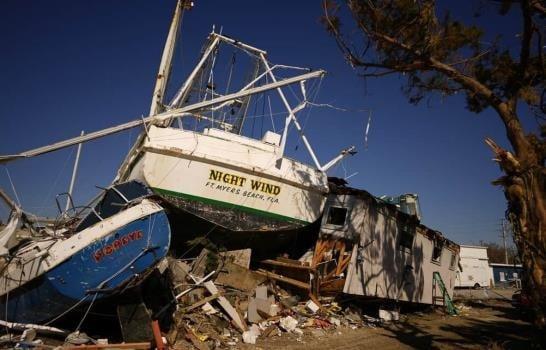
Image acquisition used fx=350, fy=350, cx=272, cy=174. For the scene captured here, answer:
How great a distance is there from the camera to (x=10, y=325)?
Result: 605cm

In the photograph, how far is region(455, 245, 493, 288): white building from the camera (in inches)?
1144

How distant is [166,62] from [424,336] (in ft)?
33.8

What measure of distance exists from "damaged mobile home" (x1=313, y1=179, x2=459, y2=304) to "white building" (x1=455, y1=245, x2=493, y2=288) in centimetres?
1930

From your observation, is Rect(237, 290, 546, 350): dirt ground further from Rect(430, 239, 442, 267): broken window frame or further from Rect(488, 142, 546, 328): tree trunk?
Rect(430, 239, 442, 267): broken window frame

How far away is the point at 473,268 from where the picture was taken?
97.3ft

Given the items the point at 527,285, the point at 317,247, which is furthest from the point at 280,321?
the point at 527,285

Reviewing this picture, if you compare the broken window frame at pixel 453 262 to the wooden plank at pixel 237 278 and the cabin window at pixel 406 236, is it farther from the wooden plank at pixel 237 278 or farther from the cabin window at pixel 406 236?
the wooden plank at pixel 237 278

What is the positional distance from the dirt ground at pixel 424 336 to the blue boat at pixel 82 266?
262 centimetres

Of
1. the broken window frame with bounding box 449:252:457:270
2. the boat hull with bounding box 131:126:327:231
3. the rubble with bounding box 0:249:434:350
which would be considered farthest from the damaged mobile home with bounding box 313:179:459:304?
the broken window frame with bounding box 449:252:457:270

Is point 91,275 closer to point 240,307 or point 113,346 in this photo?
point 113,346

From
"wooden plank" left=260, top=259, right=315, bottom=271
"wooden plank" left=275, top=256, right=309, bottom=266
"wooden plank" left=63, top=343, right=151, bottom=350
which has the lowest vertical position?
"wooden plank" left=63, top=343, right=151, bottom=350

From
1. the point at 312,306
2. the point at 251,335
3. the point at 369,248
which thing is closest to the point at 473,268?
the point at 369,248

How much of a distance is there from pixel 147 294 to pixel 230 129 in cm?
708

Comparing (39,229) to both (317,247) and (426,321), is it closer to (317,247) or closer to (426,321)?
(317,247)
